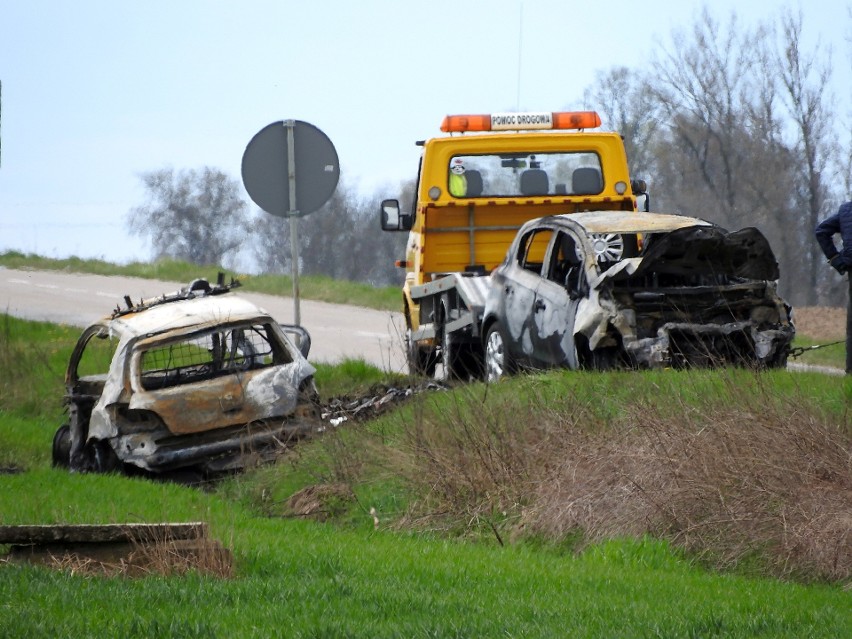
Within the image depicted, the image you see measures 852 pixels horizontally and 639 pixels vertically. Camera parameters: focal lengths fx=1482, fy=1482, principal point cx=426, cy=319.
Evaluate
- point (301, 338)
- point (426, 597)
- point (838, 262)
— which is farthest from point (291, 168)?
point (426, 597)

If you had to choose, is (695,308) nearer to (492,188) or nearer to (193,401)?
(193,401)

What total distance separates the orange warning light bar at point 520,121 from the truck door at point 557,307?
3.88 meters

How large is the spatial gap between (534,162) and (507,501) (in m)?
7.70

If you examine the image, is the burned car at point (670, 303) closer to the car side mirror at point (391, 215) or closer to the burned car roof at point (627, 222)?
the burned car roof at point (627, 222)

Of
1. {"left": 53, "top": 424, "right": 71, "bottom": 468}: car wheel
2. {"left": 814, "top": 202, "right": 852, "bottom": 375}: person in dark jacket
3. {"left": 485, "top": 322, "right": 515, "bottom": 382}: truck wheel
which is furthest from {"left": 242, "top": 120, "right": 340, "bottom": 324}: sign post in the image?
{"left": 814, "top": 202, "right": 852, "bottom": 375}: person in dark jacket

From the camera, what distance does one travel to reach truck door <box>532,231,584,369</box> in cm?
1212

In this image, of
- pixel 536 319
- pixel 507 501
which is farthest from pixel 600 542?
pixel 536 319

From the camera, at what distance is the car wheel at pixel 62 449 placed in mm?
13664

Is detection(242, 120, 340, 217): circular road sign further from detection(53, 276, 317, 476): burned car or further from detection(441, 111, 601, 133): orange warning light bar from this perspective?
detection(441, 111, 601, 133): orange warning light bar

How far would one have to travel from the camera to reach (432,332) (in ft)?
50.6

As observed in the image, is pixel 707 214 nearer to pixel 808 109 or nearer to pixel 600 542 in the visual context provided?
pixel 808 109

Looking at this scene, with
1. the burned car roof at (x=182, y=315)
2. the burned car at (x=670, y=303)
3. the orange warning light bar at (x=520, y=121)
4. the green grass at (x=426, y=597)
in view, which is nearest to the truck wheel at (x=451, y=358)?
A: the burned car at (x=670, y=303)

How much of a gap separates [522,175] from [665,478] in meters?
8.20

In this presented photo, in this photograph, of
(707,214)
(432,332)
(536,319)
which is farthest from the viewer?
(707,214)
